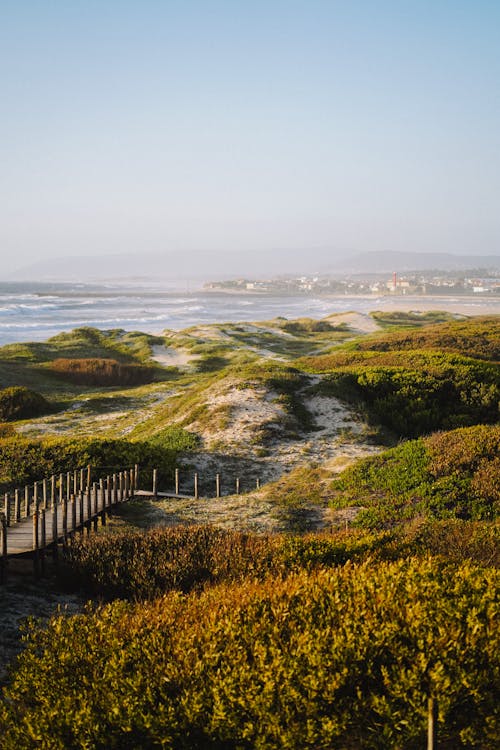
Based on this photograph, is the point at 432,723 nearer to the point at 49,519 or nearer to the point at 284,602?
the point at 284,602

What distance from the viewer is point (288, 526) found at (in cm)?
1459

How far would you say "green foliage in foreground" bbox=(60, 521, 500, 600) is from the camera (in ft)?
29.6

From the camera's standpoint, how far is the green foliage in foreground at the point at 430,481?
Result: 47.3 ft

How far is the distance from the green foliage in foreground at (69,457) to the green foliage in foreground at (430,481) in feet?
21.2

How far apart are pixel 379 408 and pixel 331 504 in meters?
9.99

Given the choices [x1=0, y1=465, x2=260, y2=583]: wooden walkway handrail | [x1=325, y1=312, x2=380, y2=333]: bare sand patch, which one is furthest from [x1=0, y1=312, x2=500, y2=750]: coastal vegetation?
[x1=325, y1=312, x2=380, y2=333]: bare sand patch

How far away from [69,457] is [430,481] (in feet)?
36.5

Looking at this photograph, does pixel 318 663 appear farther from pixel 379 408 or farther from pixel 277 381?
pixel 277 381

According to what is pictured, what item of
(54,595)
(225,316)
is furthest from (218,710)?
(225,316)

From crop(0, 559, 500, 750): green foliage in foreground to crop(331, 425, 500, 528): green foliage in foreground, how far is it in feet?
26.6

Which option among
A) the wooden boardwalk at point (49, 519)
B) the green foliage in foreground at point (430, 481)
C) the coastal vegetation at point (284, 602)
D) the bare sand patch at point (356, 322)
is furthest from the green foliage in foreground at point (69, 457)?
the bare sand patch at point (356, 322)

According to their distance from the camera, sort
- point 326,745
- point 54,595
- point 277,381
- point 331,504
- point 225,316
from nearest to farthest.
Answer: point 326,745 → point 54,595 → point 331,504 → point 277,381 → point 225,316

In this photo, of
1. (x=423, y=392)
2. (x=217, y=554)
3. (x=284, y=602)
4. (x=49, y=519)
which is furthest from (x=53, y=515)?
(x=423, y=392)

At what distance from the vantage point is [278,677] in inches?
207
